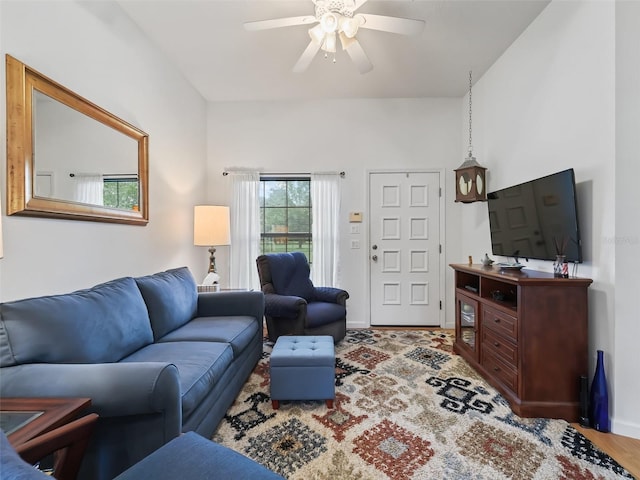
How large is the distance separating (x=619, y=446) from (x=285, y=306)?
2394 millimetres

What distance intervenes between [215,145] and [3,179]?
2.58 meters

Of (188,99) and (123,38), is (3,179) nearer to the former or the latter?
(123,38)

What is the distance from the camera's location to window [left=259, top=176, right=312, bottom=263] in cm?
392

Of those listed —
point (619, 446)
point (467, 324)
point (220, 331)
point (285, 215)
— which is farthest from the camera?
point (285, 215)

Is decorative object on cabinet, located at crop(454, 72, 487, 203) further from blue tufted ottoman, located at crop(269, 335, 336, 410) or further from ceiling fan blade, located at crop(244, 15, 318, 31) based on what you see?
blue tufted ottoman, located at crop(269, 335, 336, 410)

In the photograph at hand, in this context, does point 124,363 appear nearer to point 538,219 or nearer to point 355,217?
point 538,219

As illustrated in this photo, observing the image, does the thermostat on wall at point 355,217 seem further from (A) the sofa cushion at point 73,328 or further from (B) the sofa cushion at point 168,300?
(A) the sofa cushion at point 73,328

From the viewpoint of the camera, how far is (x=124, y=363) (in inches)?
49.8

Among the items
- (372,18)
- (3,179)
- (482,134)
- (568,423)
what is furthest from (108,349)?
(482,134)

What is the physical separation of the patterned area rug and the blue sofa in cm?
31

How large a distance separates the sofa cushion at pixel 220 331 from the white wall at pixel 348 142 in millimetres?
1722

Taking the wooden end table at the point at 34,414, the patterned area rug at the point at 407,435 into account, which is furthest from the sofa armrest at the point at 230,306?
the wooden end table at the point at 34,414

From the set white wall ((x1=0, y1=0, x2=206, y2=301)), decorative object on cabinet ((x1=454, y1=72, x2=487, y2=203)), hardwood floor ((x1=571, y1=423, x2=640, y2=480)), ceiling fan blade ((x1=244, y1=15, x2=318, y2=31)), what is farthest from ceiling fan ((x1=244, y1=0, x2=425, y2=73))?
hardwood floor ((x1=571, y1=423, x2=640, y2=480))

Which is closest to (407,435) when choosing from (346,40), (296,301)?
(296,301)
